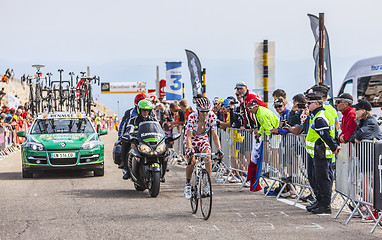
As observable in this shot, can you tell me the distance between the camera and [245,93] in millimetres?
13250

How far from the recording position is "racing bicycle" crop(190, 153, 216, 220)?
893 centimetres

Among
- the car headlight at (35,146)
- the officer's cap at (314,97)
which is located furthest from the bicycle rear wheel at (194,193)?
the car headlight at (35,146)

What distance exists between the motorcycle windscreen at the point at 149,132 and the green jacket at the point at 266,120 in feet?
6.38

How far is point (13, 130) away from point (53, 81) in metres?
2.78

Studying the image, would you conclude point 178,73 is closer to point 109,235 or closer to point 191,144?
point 191,144

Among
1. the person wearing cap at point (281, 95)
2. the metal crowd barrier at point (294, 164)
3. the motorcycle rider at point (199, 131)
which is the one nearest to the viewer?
the metal crowd barrier at point (294, 164)

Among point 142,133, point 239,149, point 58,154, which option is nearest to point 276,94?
point 239,149

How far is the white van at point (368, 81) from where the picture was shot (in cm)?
1917

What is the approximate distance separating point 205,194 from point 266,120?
363 centimetres

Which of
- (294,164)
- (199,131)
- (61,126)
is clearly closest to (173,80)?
(61,126)

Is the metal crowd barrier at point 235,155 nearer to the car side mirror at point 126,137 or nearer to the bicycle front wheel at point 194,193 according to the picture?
the car side mirror at point 126,137

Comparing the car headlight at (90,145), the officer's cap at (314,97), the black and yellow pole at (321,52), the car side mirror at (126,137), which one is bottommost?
the car headlight at (90,145)

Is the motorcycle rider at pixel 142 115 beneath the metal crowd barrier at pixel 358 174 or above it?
above

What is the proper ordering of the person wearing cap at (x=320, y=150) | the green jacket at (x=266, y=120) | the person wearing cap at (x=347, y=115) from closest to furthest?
1. the person wearing cap at (x=320, y=150)
2. the person wearing cap at (x=347, y=115)
3. the green jacket at (x=266, y=120)
